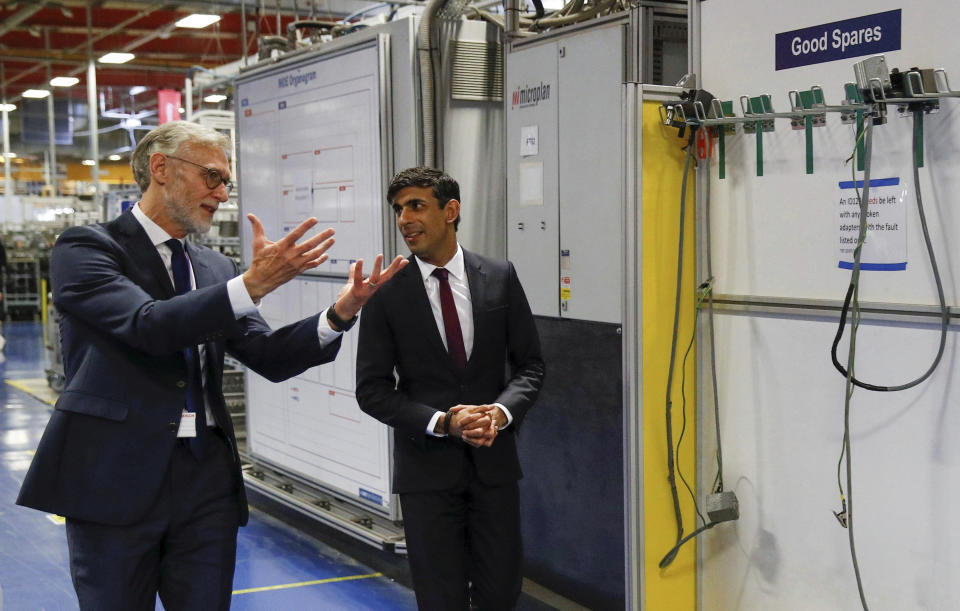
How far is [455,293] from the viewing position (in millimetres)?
3070

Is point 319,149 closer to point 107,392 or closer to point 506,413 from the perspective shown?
point 506,413

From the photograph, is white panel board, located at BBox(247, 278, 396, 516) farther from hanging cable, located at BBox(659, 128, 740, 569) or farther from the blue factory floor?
hanging cable, located at BBox(659, 128, 740, 569)

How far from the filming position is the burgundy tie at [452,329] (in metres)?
3.00

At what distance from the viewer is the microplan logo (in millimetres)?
3900

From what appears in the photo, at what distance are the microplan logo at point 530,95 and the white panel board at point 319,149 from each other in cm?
78

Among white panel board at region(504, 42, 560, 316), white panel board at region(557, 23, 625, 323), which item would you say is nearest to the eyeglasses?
white panel board at region(557, 23, 625, 323)

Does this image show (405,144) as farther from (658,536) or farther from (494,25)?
(658,536)

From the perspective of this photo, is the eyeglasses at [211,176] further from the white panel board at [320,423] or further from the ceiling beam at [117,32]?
the ceiling beam at [117,32]

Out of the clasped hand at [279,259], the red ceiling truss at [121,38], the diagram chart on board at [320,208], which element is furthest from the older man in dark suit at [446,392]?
the red ceiling truss at [121,38]

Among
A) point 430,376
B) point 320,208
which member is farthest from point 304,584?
point 430,376

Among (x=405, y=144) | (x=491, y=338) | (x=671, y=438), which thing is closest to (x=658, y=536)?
(x=671, y=438)

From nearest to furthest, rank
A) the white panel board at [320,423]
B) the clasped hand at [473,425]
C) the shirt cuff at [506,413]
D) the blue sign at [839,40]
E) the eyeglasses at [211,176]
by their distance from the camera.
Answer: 1. the eyeglasses at [211,176]
2. the blue sign at [839,40]
3. the clasped hand at [473,425]
4. the shirt cuff at [506,413]
5. the white panel board at [320,423]

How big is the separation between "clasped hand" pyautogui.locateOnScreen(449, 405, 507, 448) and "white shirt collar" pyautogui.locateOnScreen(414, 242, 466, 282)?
0.46 m

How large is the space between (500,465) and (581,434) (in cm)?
103
